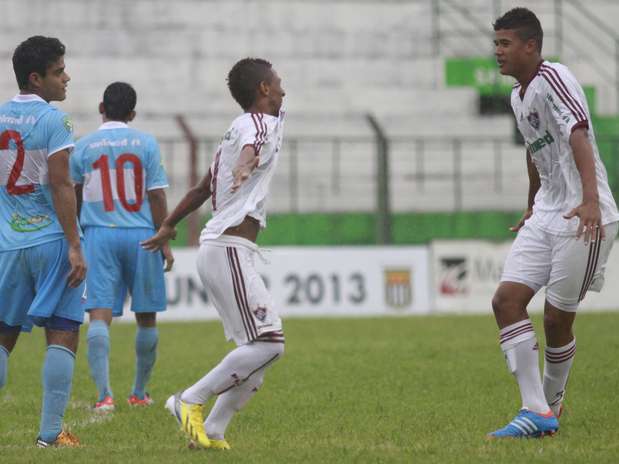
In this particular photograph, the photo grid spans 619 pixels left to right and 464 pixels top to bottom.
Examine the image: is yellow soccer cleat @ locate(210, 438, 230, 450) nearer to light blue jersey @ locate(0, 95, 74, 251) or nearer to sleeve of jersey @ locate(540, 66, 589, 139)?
light blue jersey @ locate(0, 95, 74, 251)

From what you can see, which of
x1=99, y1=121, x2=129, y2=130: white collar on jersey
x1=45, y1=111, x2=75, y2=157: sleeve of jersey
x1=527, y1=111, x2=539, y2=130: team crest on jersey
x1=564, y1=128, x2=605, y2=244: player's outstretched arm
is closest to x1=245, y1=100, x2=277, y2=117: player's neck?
x1=45, y1=111, x2=75, y2=157: sleeve of jersey

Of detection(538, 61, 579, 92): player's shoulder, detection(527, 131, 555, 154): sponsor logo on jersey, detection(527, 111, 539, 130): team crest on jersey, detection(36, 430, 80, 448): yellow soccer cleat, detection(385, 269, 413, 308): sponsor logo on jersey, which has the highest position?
detection(538, 61, 579, 92): player's shoulder

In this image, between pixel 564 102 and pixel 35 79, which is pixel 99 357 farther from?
pixel 564 102

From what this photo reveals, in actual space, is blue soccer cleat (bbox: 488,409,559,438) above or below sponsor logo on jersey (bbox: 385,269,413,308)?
above

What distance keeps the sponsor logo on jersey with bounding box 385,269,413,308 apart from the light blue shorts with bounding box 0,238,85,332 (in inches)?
488

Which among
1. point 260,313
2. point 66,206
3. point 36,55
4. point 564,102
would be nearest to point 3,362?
point 66,206

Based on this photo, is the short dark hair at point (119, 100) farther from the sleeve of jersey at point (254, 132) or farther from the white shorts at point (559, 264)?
the white shorts at point (559, 264)

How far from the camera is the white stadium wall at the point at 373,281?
18281 millimetres

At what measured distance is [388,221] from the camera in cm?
2041

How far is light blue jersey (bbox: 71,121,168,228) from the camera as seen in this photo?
9422mm

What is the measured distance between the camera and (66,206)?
661cm

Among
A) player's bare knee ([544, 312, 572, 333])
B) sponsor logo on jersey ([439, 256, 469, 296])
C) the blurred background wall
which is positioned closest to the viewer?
player's bare knee ([544, 312, 572, 333])

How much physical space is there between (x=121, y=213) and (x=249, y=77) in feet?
10.5

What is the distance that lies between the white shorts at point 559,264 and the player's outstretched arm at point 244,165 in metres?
1.75
